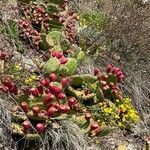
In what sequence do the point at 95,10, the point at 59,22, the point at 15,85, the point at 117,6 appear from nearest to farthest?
1. the point at 15,85
2. the point at 59,22
3. the point at 117,6
4. the point at 95,10

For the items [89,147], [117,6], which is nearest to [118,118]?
[89,147]

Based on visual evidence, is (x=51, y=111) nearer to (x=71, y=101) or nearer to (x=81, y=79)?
(x=71, y=101)

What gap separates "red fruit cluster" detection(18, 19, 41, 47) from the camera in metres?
5.65

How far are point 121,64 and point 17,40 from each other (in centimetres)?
145

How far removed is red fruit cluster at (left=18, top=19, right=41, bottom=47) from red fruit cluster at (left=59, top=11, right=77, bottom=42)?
0.45m

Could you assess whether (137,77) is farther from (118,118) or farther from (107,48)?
(118,118)

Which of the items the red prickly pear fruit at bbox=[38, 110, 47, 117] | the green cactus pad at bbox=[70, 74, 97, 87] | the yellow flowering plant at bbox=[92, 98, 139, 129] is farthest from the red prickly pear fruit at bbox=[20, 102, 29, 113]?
the yellow flowering plant at bbox=[92, 98, 139, 129]

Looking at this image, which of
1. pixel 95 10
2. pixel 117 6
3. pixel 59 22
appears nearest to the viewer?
pixel 59 22

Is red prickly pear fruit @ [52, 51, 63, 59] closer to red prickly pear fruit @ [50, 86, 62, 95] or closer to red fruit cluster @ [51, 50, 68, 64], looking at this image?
red fruit cluster @ [51, 50, 68, 64]

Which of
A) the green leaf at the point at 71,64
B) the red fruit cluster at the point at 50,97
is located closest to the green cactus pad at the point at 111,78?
the green leaf at the point at 71,64

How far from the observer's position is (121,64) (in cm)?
626

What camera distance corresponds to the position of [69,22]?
20.4 ft

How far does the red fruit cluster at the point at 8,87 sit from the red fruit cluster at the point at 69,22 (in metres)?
1.69

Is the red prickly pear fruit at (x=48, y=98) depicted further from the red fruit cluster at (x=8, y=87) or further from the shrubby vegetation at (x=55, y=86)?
the red fruit cluster at (x=8, y=87)
